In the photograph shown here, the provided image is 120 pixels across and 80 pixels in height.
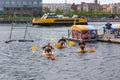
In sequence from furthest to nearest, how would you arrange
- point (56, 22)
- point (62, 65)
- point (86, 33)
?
1. point (56, 22)
2. point (86, 33)
3. point (62, 65)

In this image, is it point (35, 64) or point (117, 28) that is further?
point (117, 28)

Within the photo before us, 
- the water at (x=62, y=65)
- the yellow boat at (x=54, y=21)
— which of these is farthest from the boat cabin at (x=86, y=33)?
the yellow boat at (x=54, y=21)

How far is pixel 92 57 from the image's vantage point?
174 feet

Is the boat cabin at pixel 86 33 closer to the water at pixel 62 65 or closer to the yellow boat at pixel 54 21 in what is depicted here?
the water at pixel 62 65

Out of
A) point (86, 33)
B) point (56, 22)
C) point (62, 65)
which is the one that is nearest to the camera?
point (62, 65)

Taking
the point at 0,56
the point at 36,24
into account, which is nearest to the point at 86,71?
the point at 0,56

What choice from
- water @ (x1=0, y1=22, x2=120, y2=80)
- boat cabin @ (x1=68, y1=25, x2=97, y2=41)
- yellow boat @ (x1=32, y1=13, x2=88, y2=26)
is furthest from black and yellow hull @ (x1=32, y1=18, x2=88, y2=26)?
water @ (x1=0, y1=22, x2=120, y2=80)

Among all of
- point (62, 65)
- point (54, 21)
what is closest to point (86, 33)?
point (62, 65)

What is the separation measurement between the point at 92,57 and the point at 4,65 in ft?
39.6

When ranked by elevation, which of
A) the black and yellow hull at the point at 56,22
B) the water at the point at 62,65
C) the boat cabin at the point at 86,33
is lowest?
the black and yellow hull at the point at 56,22

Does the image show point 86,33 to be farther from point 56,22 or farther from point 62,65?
point 56,22

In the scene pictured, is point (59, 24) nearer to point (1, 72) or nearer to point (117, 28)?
point (117, 28)

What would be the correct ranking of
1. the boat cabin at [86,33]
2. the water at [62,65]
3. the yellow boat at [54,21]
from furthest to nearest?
1. the yellow boat at [54,21]
2. the boat cabin at [86,33]
3. the water at [62,65]

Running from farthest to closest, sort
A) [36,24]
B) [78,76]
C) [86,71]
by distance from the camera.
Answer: [36,24], [86,71], [78,76]
